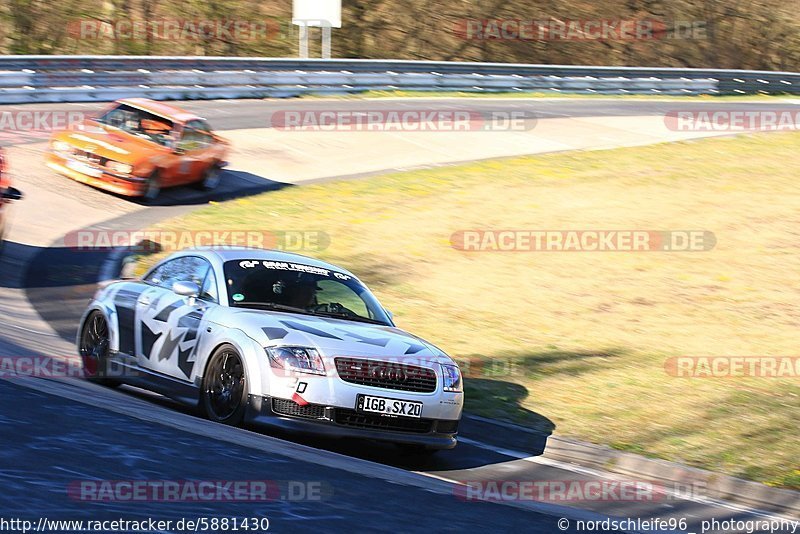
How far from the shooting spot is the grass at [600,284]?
33.4 ft

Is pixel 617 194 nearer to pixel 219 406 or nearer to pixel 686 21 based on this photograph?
pixel 219 406

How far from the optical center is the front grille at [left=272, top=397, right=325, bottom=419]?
7.87 m

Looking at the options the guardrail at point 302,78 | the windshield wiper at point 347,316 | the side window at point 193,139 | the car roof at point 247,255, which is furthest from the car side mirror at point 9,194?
the guardrail at point 302,78

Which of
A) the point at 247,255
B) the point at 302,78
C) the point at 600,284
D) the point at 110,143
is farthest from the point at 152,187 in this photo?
the point at 302,78

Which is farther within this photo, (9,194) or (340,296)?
(9,194)

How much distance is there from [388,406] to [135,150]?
11.9 meters

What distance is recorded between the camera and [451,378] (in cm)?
853

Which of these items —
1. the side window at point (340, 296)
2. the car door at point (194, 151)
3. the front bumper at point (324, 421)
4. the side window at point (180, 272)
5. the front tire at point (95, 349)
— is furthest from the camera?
the car door at point (194, 151)

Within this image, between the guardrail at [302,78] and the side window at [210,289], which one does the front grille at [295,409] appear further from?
the guardrail at [302,78]

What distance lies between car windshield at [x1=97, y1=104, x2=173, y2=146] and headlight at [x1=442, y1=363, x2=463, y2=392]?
467 inches

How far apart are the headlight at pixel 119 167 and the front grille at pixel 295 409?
11.4 meters

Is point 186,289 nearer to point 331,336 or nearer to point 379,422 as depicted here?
point 331,336

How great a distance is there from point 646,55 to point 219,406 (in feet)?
171

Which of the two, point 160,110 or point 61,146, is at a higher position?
point 160,110
